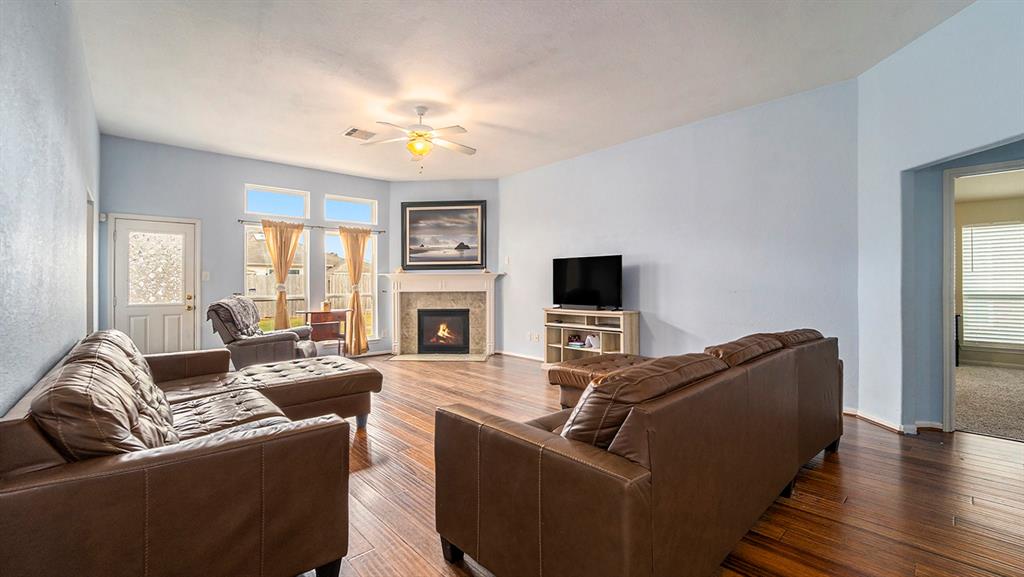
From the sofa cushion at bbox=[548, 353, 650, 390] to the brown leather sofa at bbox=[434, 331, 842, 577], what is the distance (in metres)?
1.45

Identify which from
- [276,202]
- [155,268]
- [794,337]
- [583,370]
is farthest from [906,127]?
[155,268]

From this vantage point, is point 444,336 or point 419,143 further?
point 444,336

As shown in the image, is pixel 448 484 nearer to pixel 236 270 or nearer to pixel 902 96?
pixel 902 96

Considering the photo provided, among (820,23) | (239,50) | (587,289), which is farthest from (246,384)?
(820,23)

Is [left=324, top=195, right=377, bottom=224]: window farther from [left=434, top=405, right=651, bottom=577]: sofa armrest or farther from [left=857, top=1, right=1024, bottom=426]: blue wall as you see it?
[left=857, top=1, right=1024, bottom=426]: blue wall

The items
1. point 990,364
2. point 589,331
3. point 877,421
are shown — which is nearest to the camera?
point 877,421

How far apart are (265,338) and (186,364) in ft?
3.99

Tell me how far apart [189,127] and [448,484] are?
17.0 feet

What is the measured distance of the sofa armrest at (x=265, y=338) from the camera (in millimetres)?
4174

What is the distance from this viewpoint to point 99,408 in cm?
131

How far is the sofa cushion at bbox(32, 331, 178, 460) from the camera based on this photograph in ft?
3.98

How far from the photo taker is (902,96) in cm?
328

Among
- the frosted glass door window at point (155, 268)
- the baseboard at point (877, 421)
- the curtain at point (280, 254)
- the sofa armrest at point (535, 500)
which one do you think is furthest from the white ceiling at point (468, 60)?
the baseboard at point (877, 421)

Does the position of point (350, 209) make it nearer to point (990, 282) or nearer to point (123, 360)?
point (123, 360)
